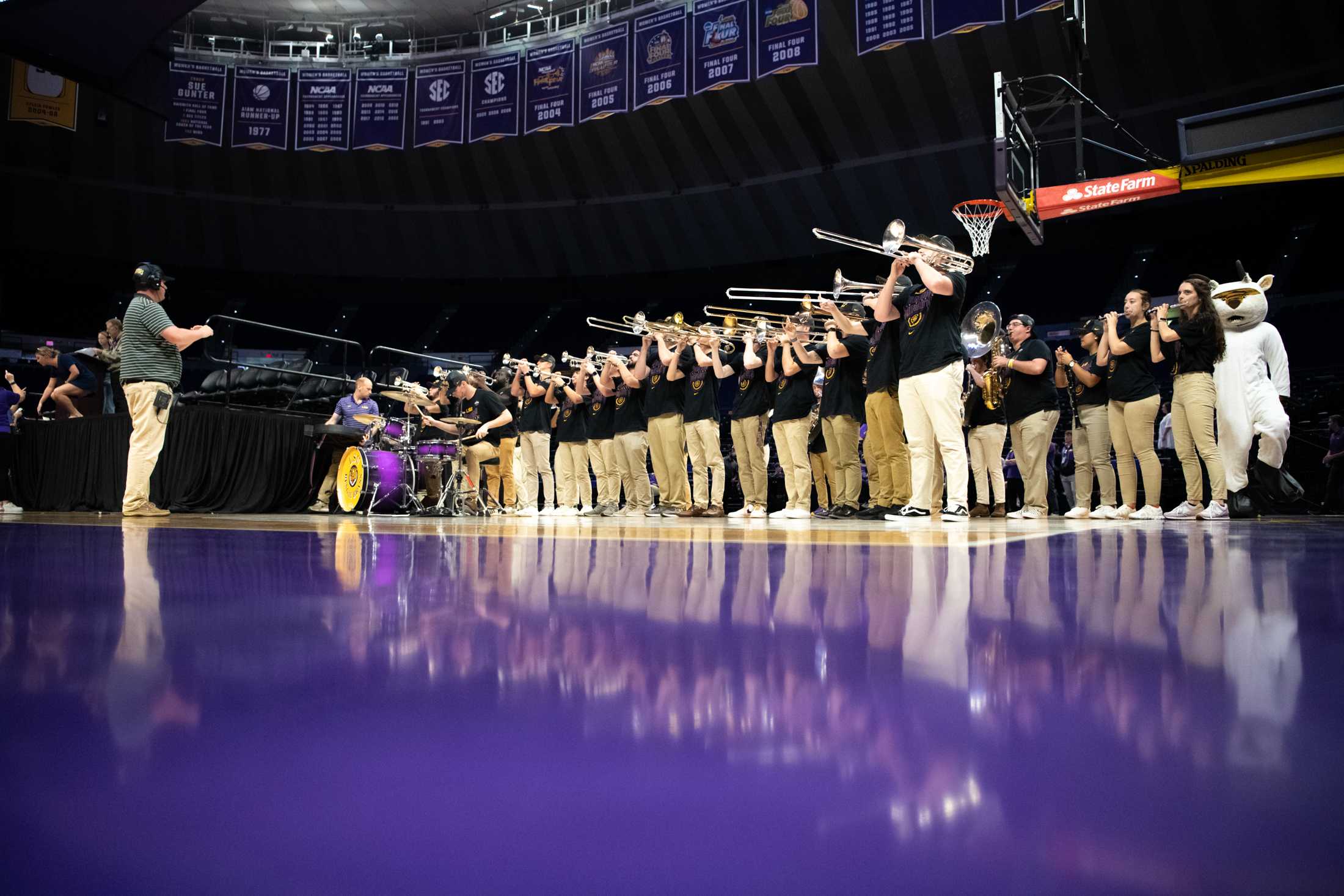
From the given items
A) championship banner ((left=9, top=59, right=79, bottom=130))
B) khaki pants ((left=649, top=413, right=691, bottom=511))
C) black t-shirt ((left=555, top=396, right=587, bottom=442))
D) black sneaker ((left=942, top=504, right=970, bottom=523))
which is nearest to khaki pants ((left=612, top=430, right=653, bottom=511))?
khaki pants ((left=649, top=413, right=691, bottom=511))

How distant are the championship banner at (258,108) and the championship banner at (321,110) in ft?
0.74

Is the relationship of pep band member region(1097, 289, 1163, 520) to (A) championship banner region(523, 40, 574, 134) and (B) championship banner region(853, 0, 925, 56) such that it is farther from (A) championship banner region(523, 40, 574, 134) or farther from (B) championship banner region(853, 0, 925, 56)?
(A) championship banner region(523, 40, 574, 134)

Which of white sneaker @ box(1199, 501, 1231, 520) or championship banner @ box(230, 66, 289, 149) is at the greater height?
championship banner @ box(230, 66, 289, 149)

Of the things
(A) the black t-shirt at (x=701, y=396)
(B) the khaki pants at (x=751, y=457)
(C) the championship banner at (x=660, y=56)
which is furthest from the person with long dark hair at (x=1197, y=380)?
(C) the championship banner at (x=660, y=56)

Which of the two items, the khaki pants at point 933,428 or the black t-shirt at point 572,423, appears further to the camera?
the black t-shirt at point 572,423

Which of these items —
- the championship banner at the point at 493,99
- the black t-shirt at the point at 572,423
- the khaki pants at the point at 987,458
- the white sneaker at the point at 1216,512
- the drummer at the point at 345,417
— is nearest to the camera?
the white sneaker at the point at 1216,512

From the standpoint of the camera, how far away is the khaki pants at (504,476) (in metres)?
8.38

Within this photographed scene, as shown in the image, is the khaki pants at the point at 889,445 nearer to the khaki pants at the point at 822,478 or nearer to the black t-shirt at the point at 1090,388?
the black t-shirt at the point at 1090,388

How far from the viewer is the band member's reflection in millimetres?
432

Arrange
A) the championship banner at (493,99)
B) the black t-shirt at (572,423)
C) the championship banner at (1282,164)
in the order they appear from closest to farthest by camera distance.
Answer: the championship banner at (1282,164)
the black t-shirt at (572,423)
the championship banner at (493,99)

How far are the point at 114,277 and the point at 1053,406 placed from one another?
1526cm

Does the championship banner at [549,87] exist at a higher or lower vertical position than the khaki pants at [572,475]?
higher

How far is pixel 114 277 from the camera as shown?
15.2 meters

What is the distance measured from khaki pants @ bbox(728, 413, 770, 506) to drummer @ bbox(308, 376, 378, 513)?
117 inches
